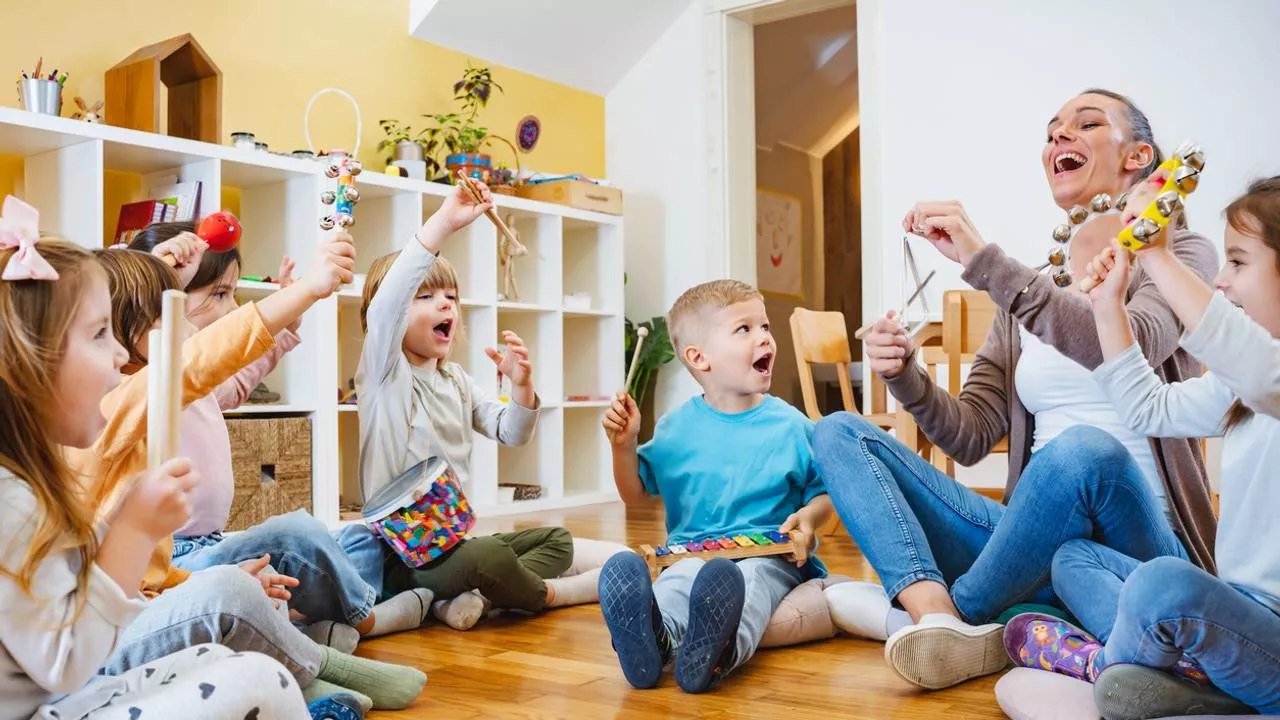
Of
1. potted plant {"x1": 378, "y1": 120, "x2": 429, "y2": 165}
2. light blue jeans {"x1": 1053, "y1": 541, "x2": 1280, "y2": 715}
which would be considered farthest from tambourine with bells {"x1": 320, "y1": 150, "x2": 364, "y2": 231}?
potted plant {"x1": 378, "y1": 120, "x2": 429, "y2": 165}

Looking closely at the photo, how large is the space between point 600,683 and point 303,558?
544 millimetres

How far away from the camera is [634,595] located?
64.4 inches

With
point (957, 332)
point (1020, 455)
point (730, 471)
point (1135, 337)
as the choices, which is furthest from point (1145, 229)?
point (957, 332)

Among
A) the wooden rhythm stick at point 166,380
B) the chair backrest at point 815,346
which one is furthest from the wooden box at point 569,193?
the wooden rhythm stick at point 166,380

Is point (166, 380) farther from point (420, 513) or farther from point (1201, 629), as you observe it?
point (420, 513)

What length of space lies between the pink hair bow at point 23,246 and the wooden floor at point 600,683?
780 millimetres

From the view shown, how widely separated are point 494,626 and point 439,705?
62 cm

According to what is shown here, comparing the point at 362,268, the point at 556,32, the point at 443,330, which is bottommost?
the point at 443,330

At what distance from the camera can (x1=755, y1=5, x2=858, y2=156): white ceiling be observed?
6.37 m

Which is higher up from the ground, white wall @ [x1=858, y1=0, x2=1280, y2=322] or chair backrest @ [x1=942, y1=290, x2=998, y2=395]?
white wall @ [x1=858, y1=0, x2=1280, y2=322]

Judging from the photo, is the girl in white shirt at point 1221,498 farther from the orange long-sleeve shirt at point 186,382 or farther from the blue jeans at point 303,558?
the blue jeans at point 303,558

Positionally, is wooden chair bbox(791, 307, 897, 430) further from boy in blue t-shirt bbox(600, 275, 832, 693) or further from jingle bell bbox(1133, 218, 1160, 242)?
jingle bell bbox(1133, 218, 1160, 242)

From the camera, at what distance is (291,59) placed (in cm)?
435

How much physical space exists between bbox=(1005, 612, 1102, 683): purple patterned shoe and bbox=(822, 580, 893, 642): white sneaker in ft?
0.93
